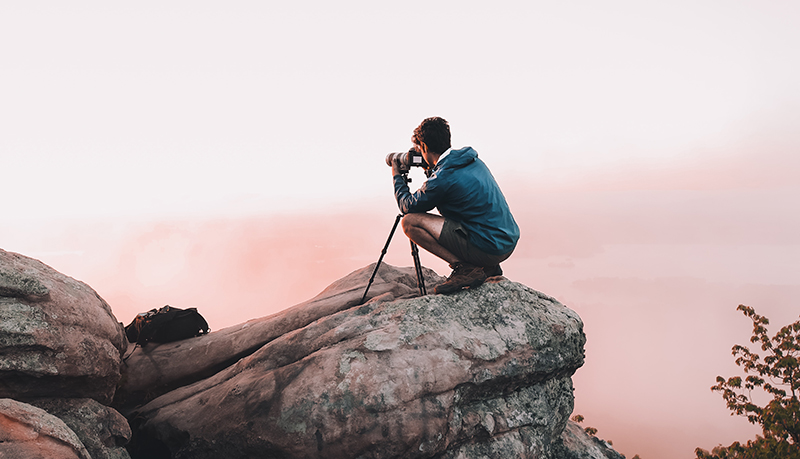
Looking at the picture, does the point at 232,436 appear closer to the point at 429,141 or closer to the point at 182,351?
the point at 182,351

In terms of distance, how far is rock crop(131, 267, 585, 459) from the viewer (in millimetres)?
4871

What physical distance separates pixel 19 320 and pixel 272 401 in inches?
119

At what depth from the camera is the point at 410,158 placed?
20.6ft

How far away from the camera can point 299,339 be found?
19.9ft

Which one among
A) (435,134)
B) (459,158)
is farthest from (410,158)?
(459,158)

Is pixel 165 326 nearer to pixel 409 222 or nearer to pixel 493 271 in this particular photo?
pixel 409 222

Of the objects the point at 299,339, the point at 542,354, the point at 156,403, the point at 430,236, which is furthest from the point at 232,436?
the point at 542,354

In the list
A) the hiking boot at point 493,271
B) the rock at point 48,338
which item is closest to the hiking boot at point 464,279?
the hiking boot at point 493,271

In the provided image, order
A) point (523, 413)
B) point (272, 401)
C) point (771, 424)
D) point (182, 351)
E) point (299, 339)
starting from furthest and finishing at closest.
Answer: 1. point (771, 424)
2. point (182, 351)
3. point (299, 339)
4. point (523, 413)
5. point (272, 401)

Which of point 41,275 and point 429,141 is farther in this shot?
point 429,141

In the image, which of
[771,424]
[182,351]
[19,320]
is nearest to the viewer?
[19,320]

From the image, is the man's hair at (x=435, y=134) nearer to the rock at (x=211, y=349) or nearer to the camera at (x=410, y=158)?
the camera at (x=410, y=158)

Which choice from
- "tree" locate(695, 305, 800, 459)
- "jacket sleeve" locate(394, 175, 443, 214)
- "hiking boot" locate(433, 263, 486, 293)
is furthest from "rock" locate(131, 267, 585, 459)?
"tree" locate(695, 305, 800, 459)

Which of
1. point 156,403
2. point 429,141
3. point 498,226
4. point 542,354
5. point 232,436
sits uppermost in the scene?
point 429,141
